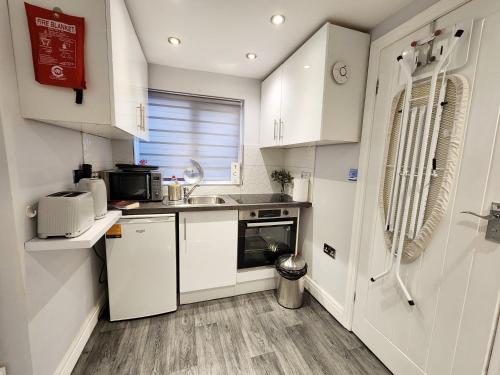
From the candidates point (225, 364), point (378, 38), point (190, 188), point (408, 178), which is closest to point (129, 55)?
point (190, 188)

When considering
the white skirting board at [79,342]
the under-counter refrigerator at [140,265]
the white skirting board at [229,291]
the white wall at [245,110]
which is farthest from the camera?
the white wall at [245,110]

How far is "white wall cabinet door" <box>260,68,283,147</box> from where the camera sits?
2.14 m

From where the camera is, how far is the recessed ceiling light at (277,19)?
4.74 feet

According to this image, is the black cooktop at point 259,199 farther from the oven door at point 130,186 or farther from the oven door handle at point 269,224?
the oven door at point 130,186

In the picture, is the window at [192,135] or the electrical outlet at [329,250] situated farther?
the window at [192,135]

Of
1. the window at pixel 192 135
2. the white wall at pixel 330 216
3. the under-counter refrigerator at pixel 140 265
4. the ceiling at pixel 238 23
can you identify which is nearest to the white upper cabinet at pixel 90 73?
the ceiling at pixel 238 23

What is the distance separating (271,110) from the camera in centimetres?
229

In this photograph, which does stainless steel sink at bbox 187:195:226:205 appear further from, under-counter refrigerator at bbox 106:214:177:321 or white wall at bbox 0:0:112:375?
white wall at bbox 0:0:112:375

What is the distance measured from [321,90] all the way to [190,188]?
5.14 feet

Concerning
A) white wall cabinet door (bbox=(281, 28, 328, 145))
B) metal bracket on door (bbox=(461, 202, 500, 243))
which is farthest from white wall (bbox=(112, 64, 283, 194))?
metal bracket on door (bbox=(461, 202, 500, 243))

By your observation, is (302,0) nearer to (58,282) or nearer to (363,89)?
(363,89)

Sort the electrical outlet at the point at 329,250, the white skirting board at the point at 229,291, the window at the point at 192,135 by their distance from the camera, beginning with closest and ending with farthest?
the electrical outlet at the point at 329,250, the white skirting board at the point at 229,291, the window at the point at 192,135

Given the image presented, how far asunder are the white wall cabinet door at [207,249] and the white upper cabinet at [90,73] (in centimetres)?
93

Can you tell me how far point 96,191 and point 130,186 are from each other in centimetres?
56
